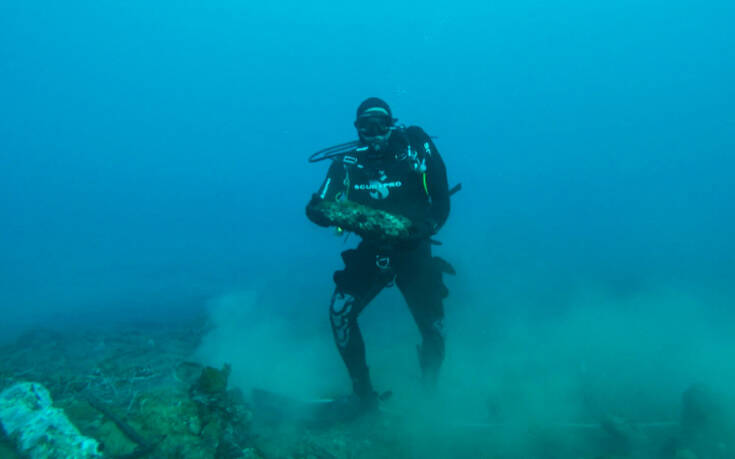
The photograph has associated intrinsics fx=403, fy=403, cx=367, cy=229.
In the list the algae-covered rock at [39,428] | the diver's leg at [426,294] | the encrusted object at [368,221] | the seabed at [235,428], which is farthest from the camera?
the diver's leg at [426,294]

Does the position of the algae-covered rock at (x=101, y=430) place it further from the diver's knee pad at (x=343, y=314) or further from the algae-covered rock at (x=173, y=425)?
the diver's knee pad at (x=343, y=314)

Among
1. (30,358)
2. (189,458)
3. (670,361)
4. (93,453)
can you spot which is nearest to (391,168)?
(189,458)

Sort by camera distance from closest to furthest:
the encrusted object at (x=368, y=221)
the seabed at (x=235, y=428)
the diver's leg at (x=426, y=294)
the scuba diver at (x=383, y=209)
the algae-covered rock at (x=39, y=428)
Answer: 1. the algae-covered rock at (x=39, y=428)
2. the seabed at (x=235, y=428)
3. the encrusted object at (x=368, y=221)
4. the scuba diver at (x=383, y=209)
5. the diver's leg at (x=426, y=294)

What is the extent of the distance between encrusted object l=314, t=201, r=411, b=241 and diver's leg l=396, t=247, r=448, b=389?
0.77 meters

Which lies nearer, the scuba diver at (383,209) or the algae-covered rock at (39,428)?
the algae-covered rock at (39,428)

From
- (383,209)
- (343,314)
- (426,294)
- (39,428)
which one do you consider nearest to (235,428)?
(39,428)

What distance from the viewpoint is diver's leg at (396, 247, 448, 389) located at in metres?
4.18

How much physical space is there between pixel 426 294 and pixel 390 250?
2.27 ft

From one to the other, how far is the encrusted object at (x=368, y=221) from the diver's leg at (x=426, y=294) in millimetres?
768

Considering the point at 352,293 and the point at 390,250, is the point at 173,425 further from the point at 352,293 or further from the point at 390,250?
the point at 390,250

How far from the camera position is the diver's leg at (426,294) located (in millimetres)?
4180

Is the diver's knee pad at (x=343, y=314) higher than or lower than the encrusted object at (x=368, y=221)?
lower

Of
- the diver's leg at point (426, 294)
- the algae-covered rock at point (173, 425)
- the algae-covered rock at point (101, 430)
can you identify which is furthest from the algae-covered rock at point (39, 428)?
the diver's leg at point (426, 294)

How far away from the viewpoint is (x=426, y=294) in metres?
4.23
